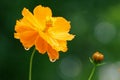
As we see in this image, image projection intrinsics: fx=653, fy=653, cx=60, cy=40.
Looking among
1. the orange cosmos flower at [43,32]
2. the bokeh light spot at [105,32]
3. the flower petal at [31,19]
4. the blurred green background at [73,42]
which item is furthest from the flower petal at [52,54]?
the bokeh light spot at [105,32]

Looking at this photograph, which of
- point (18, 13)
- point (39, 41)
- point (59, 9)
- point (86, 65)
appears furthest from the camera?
point (86, 65)

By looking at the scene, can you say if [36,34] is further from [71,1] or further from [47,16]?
[71,1]

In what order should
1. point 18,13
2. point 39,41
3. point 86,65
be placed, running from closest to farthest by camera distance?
point 39,41
point 18,13
point 86,65

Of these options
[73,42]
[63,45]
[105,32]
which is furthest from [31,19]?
[105,32]

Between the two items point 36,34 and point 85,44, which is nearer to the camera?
point 36,34

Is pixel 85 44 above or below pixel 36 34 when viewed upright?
below

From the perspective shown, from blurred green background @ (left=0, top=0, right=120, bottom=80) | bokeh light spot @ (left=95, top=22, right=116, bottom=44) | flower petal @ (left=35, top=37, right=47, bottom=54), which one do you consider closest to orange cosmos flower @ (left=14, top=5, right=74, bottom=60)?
flower petal @ (left=35, top=37, right=47, bottom=54)

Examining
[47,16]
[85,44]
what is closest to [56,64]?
[85,44]
